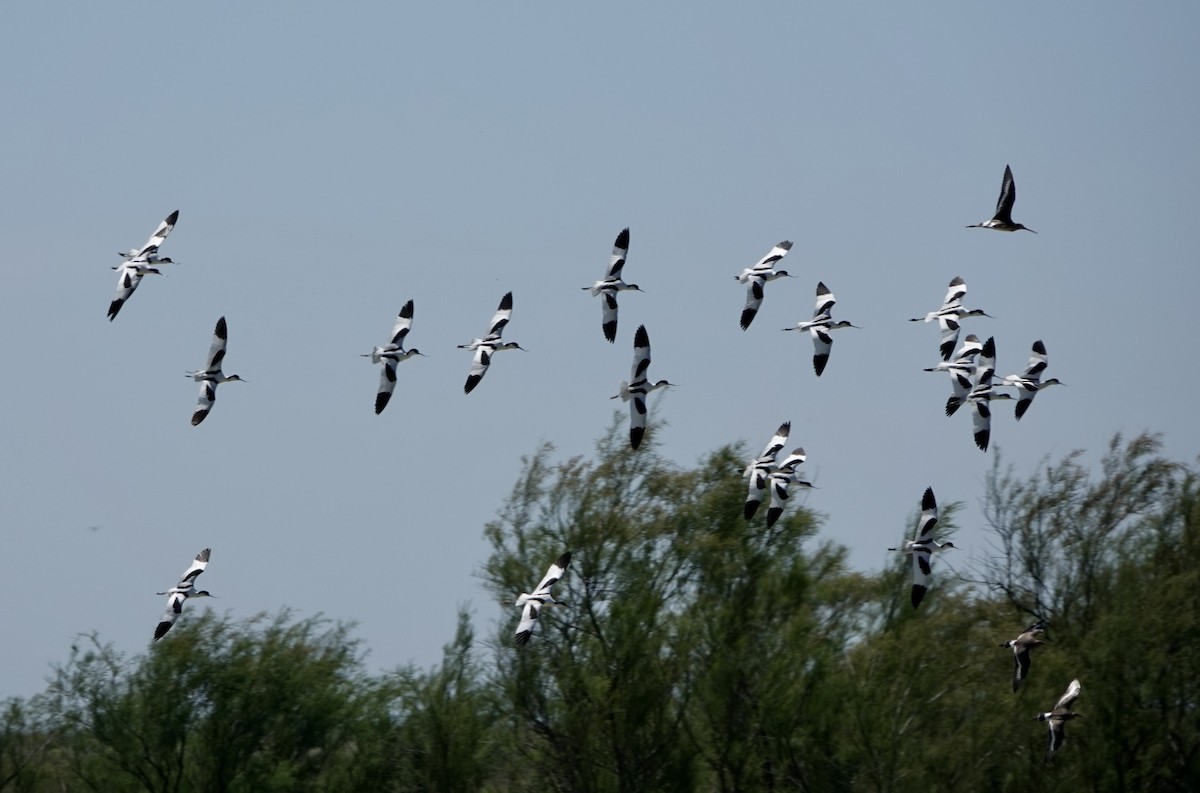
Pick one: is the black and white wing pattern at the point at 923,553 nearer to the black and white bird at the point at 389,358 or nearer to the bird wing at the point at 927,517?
the bird wing at the point at 927,517

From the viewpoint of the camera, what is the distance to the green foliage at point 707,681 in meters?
42.0

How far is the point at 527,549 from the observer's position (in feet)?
152

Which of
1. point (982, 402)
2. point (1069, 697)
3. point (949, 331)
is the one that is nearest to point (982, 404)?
point (982, 402)

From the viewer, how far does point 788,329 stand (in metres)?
39.3

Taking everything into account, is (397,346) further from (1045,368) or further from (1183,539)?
(1183,539)

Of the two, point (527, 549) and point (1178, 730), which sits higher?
point (527, 549)

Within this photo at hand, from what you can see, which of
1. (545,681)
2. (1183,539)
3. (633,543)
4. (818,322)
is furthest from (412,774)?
(1183,539)

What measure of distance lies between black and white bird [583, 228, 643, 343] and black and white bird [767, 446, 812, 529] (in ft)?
14.9

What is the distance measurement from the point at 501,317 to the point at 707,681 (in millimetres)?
9779

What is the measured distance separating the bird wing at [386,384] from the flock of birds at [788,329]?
0.06 feet

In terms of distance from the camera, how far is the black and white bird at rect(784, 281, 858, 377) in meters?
38.8

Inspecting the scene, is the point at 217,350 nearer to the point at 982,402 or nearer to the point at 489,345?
the point at 489,345

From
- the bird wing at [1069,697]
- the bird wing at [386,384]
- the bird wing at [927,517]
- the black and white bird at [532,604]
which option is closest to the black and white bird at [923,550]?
the bird wing at [927,517]

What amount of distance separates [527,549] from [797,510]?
638 centimetres
